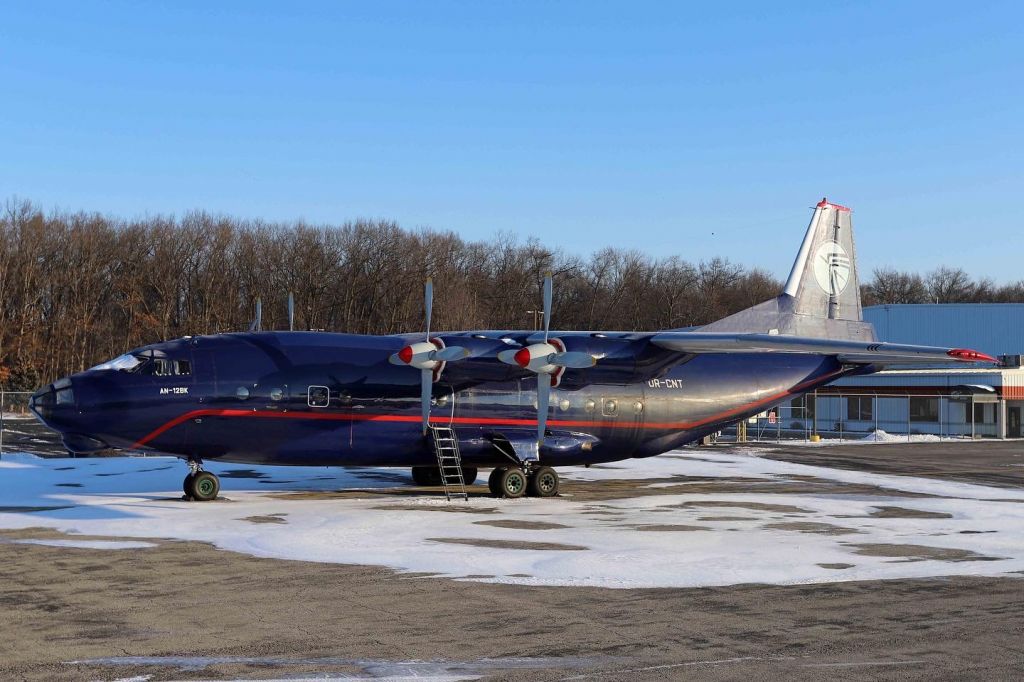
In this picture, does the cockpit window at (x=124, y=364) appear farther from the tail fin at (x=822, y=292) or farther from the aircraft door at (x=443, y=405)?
the tail fin at (x=822, y=292)

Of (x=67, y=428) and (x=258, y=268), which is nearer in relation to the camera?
(x=67, y=428)

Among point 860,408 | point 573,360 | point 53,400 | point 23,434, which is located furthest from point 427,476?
point 860,408

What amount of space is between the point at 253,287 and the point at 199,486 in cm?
6858

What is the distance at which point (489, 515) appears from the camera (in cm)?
2217

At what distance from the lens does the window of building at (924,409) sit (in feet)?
223

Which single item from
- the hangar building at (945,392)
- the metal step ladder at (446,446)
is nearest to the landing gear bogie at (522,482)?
the metal step ladder at (446,446)

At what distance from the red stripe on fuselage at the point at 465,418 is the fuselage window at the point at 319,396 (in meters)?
0.21

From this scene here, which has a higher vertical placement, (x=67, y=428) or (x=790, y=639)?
(x=67, y=428)

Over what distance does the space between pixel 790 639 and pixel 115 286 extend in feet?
267

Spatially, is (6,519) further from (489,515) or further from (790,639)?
(790,639)

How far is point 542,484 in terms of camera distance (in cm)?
2655

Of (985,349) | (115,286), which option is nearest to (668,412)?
(985,349)

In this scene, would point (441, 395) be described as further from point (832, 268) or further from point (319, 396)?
point (832, 268)

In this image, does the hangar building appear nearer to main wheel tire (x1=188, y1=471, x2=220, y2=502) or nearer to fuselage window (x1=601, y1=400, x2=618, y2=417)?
fuselage window (x1=601, y1=400, x2=618, y2=417)
